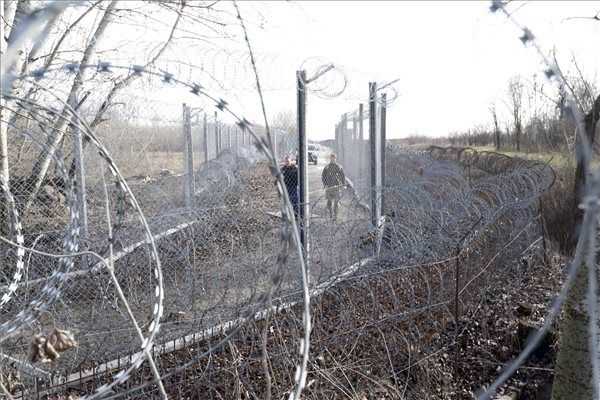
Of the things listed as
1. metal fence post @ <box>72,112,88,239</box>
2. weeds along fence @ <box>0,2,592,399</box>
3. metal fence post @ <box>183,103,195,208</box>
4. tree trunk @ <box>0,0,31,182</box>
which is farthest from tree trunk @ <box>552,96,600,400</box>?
metal fence post @ <box>183,103,195,208</box>

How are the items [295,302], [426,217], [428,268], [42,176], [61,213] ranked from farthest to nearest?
[61,213]
[42,176]
[426,217]
[428,268]
[295,302]

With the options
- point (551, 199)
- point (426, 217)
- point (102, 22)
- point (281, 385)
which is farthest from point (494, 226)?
point (102, 22)

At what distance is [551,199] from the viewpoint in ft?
26.9

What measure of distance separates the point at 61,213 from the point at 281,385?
174 inches

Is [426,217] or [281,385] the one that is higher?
[426,217]

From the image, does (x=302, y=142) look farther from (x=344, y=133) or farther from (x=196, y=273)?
(x=344, y=133)

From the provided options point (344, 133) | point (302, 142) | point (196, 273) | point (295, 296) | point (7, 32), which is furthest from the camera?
point (344, 133)

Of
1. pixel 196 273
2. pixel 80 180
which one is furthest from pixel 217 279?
pixel 80 180

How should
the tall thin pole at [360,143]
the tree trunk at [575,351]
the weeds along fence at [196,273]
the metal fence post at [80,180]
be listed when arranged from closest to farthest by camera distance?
the tree trunk at [575,351], the weeds along fence at [196,273], the metal fence post at [80,180], the tall thin pole at [360,143]

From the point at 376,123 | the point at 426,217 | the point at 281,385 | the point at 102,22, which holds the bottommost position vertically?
the point at 281,385

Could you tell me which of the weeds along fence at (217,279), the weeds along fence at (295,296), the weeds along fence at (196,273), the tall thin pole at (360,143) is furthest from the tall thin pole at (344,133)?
the weeds along fence at (295,296)

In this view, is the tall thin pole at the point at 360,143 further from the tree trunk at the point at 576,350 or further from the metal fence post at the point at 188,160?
the tree trunk at the point at 576,350

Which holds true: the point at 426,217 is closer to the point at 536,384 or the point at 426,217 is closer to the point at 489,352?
the point at 489,352

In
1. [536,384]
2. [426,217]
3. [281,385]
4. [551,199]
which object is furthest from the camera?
[551,199]
